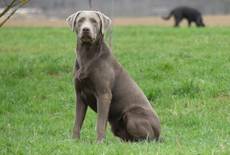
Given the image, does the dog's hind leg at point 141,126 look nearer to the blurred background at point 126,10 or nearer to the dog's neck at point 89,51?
the dog's neck at point 89,51

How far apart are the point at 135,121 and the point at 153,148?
3.11 ft

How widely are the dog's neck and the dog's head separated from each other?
0.12 metres

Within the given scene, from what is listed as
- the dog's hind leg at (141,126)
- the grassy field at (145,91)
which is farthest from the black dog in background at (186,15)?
the dog's hind leg at (141,126)

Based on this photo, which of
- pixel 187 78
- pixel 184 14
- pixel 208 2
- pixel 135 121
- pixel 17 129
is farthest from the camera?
pixel 208 2

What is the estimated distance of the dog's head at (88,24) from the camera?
26.4ft

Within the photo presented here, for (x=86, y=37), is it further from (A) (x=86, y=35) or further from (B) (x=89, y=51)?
(B) (x=89, y=51)

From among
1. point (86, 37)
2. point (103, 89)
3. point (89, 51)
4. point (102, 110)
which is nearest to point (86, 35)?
point (86, 37)

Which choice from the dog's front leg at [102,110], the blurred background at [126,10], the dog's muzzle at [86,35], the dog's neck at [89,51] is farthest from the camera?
the blurred background at [126,10]

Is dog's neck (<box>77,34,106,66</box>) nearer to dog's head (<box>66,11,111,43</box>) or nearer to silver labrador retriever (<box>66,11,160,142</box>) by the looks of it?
silver labrador retriever (<box>66,11,160,142</box>)

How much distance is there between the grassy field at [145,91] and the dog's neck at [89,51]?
0.97m

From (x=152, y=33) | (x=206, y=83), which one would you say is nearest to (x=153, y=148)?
(x=206, y=83)

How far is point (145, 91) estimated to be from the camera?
12430 millimetres

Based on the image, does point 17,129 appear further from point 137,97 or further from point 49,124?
point 137,97

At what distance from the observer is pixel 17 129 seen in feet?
32.4
